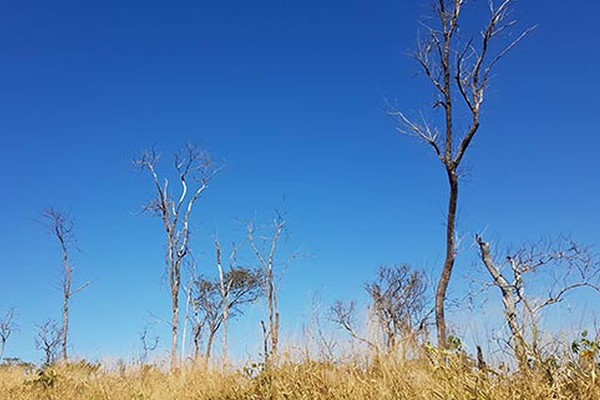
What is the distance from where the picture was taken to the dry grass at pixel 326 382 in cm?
333

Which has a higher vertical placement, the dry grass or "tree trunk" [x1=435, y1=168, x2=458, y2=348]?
"tree trunk" [x1=435, y1=168, x2=458, y2=348]

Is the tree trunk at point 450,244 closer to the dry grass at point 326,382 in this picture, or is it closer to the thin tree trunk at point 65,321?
the dry grass at point 326,382

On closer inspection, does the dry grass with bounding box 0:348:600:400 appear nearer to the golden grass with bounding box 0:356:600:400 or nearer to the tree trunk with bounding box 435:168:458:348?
the golden grass with bounding box 0:356:600:400

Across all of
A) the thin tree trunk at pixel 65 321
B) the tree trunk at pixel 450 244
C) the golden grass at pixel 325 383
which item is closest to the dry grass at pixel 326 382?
the golden grass at pixel 325 383

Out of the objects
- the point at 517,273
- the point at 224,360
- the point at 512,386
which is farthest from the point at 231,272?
the point at 512,386

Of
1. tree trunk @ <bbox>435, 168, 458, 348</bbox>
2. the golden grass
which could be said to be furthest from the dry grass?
tree trunk @ <bbox>435, 168, 458, 348</bbox>

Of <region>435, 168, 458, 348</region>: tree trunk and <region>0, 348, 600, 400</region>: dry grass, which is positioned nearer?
<region>0, 348, 600, 400</region>: dry grass

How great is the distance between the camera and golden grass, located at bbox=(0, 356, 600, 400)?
333 cm

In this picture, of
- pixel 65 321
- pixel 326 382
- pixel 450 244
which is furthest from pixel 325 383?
pixel 65 321

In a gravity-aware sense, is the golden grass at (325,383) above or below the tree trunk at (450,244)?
below

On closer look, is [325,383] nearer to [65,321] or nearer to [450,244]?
[450,244]

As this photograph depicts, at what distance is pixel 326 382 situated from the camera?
18.0 ft

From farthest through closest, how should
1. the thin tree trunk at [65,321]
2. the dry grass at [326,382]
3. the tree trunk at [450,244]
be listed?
1. the thin tree trunk at [65,321]
2. the tree trunk at [450,244]
3. the dry grass at [326,382]

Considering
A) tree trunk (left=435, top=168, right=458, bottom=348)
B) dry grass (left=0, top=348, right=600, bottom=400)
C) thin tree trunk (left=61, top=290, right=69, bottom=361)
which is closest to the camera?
dry grass (left=0, top=348, right=600, bottom=400)
